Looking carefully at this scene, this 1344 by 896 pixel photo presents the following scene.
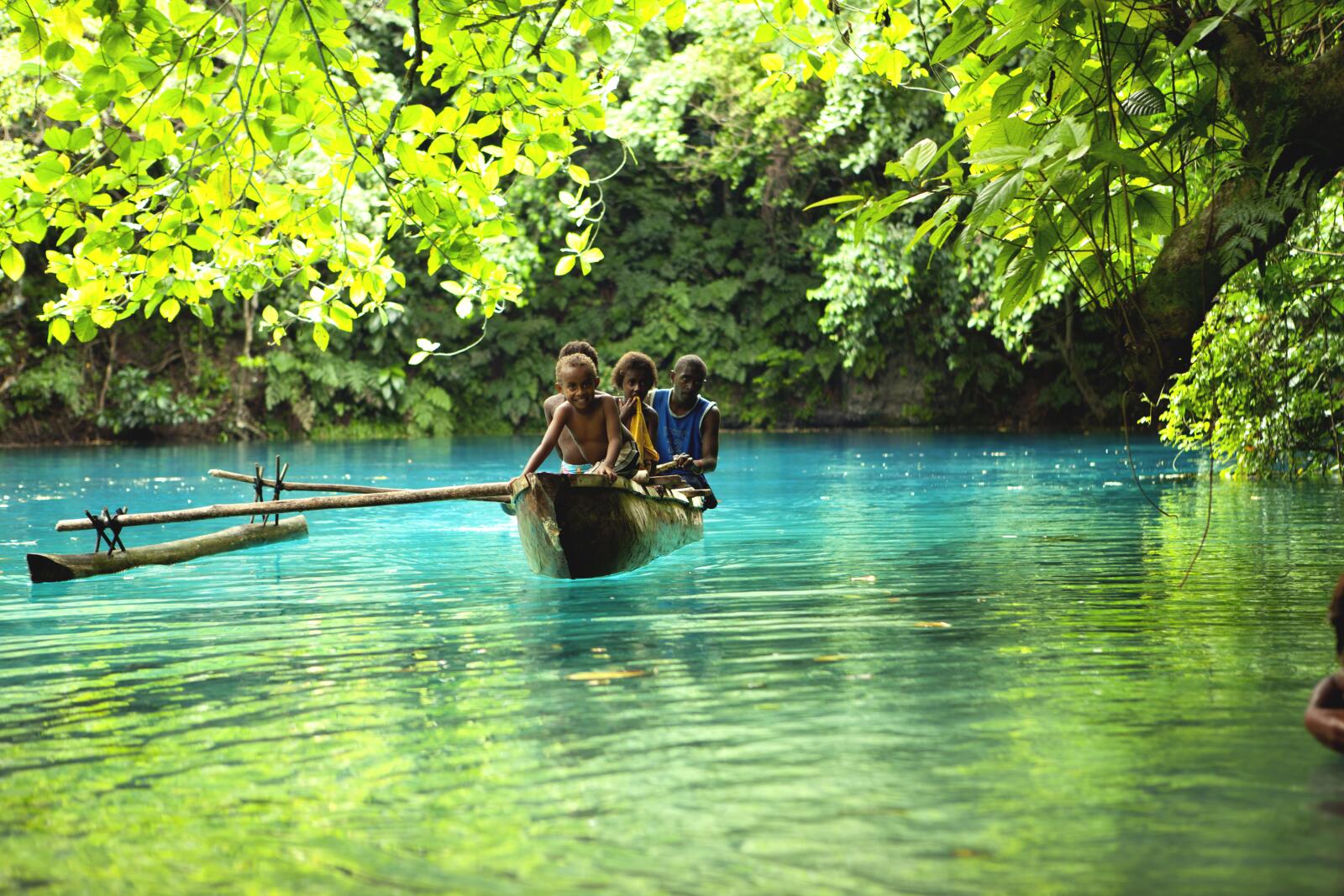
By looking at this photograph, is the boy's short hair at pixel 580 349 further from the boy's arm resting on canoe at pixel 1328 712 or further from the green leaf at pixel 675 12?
the boy's arm resting on canoe at pixel 1328 712

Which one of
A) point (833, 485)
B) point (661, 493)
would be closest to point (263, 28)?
point (661, 493)

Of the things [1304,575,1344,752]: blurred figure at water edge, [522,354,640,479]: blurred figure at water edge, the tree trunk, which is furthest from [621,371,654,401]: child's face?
[1304,575,1344,752]: blurred figure at water edge

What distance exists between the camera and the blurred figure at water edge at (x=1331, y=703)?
13.0 ft

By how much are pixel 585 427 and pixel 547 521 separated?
56.8 inches

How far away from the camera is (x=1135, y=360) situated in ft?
17.4

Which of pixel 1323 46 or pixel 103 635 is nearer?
pixel 1323 46

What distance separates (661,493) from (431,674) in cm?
394

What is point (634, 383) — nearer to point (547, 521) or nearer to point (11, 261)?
point (547, 521)

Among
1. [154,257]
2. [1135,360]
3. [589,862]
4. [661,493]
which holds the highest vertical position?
[154,257]

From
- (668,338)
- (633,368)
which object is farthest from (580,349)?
(668,338)

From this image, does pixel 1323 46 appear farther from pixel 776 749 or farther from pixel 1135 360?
pixel 776 749

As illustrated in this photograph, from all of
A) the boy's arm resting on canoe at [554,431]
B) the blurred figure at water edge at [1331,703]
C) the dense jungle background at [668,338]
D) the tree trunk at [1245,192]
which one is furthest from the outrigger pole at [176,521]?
the dense jungle background at [668,338]

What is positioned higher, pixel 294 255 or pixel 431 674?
pixel 294 255

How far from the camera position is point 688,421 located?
36.6ft
